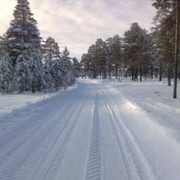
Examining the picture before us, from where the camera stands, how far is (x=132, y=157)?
15.1 feet

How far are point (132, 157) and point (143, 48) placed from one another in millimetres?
33797

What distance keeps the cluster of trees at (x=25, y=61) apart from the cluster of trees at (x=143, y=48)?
45.5 feet

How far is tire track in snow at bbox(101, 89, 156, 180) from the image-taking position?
383cm

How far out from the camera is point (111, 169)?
4008 mm

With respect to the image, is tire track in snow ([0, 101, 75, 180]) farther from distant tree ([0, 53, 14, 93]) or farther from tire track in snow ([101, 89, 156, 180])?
distant tree ([0, 53, 14, 93])

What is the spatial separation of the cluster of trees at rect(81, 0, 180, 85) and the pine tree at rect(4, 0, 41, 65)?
15588 mm

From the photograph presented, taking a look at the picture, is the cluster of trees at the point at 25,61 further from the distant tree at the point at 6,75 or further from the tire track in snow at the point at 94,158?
the tire track in snow at the point at 94,158

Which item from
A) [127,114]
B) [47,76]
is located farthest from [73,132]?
[47,76]

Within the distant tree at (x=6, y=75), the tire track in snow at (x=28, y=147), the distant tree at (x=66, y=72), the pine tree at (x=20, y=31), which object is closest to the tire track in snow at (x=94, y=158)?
the tire track in snow at (x=28, y=147)

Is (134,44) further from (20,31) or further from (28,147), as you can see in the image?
(28,147)

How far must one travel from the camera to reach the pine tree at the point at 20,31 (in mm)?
22297

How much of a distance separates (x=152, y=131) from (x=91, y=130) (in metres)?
2.27

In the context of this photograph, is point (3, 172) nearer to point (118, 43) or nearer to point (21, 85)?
point (21, 85)

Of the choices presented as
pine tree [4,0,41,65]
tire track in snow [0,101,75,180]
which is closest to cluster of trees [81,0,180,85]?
tire track in snow [0,101,75,180]
